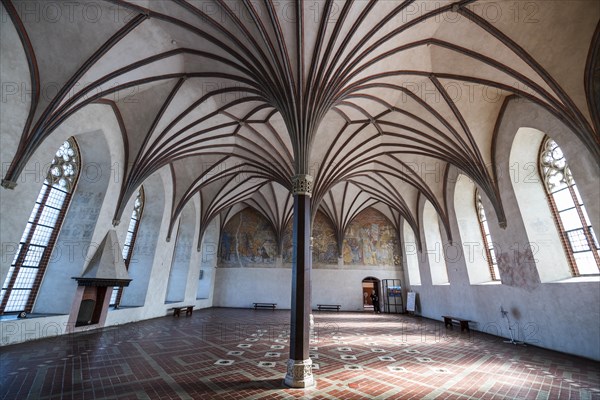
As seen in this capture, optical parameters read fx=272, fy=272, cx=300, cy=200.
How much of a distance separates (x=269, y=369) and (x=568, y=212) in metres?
11.4

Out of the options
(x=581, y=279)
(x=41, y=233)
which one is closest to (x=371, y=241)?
(x=581, y=279)

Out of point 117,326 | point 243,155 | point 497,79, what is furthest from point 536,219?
point 117,326

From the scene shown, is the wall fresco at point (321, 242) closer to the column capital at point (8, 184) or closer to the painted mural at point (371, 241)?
the painted mural at point (371, 241)

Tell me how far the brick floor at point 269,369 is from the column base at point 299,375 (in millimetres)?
202

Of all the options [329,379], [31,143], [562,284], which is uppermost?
[31,143]

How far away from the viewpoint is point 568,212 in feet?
31.9

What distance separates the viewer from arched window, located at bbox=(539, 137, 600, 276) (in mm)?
9086

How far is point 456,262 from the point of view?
15688 mm

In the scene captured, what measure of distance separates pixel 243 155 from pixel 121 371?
11.7 meters

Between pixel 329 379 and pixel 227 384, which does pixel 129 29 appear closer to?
pixel 227 384

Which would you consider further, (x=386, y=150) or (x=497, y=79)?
(x=386, y=150)

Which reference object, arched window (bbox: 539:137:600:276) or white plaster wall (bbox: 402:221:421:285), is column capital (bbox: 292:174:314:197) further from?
white plaster wall (bbox: 402:221:421:285)

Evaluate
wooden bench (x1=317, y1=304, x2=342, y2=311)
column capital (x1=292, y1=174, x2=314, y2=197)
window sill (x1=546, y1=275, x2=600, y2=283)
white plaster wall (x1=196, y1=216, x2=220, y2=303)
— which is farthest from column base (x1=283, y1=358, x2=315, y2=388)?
white plaster wall (x1=196, y1=216, x2=220, y2=303)

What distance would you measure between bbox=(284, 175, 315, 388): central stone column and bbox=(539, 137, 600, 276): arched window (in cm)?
913
